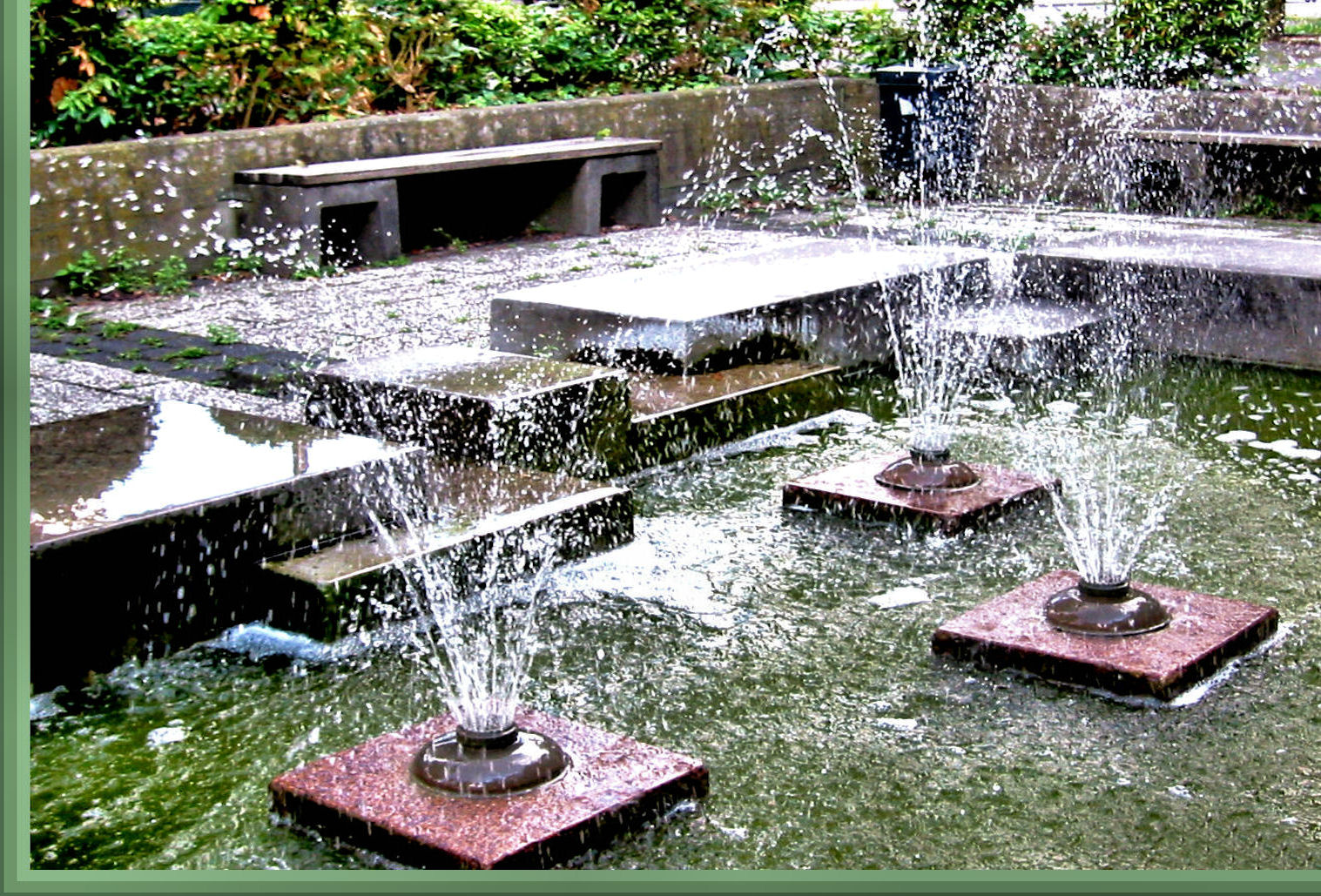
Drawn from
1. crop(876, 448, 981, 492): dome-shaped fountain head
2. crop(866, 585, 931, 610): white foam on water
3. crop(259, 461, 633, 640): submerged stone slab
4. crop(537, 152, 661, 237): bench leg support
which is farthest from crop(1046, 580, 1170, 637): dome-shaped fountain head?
crop(537, 152, 661, 237): bench leg support

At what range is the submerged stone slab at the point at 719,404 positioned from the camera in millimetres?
5504

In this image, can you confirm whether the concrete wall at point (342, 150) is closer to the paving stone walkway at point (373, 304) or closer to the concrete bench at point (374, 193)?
the concrete bench at point (374, 193)

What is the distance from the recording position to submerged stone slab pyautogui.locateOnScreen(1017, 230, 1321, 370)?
6926 millimetres

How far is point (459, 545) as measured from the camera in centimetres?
417

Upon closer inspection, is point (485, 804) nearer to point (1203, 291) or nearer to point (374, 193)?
point (1203, 291)

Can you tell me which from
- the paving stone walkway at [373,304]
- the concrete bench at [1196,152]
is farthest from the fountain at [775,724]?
the concrete bench at [1196,152]

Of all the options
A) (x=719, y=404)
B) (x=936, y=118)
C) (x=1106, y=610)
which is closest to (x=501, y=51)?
(x=936, y=118)

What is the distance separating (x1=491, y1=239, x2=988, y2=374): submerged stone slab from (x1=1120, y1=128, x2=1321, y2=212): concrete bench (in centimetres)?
449

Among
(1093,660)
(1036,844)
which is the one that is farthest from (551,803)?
(1093,660)

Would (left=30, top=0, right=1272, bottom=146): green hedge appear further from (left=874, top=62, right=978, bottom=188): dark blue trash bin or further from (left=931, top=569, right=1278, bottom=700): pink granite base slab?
(left=931, top=569, right=1278, bottom=700): pink granite base slab

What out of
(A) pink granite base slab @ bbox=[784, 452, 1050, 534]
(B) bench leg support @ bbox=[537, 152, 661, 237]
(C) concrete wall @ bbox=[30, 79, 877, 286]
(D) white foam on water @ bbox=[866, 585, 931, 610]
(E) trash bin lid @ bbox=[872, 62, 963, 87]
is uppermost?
(E) trash bin lid @ bbox=[872, 62, 963, 87]

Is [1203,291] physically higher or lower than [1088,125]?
lower

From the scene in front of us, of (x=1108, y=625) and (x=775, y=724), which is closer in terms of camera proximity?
(x=775, y=724)

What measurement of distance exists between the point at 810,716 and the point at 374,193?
6.57 metres
